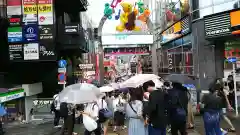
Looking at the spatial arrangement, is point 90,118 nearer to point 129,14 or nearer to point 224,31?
point 224,31

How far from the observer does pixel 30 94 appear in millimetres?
18703

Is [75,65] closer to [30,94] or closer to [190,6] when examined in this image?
[30,94]

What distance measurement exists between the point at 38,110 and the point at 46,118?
2.07 ft

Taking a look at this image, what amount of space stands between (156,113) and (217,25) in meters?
10.9

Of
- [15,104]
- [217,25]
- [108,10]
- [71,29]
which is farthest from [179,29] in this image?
[15,104]

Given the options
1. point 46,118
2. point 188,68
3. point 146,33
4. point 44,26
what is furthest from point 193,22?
point 146,33

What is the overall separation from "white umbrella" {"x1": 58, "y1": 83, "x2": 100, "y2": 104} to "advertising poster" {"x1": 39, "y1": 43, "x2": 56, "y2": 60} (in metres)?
10.3

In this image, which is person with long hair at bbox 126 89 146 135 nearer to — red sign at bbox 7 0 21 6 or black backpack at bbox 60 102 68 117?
black backpack at bbox 60 102 68 117

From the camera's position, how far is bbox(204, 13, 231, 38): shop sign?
16.6m

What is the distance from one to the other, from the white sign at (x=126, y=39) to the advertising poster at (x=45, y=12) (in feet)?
54.5

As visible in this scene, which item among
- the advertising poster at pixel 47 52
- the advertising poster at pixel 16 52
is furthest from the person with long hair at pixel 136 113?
the advertising poster at pixel 16 52

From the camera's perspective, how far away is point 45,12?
1991cm

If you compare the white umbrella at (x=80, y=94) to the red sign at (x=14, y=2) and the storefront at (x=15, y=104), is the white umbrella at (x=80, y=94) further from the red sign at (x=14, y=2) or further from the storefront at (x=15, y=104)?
the red sign at (x=14, y=2)

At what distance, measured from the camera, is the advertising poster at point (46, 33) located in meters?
19.8
